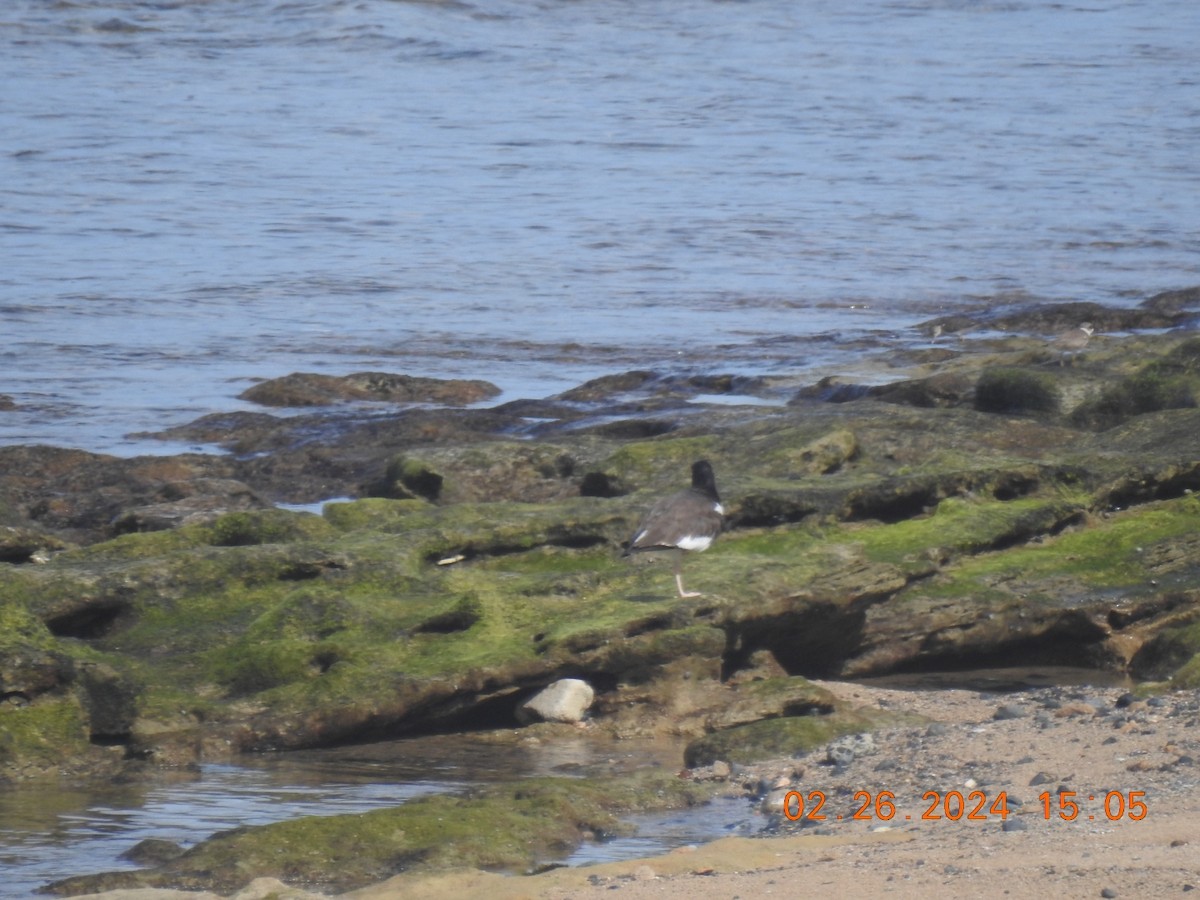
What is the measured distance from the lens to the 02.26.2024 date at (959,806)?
7348mm

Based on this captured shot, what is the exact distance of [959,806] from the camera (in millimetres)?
7719

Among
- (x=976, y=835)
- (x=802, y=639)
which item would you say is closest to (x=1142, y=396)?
(x=802, y=639)

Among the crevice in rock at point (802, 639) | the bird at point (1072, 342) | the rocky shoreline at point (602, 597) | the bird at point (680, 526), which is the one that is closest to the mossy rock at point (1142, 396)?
the rocky shoreline at point (602, 597)

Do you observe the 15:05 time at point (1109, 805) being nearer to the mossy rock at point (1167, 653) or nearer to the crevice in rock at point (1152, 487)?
the mossy rock at point (1167, 653)

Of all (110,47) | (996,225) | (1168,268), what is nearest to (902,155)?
(996,225)

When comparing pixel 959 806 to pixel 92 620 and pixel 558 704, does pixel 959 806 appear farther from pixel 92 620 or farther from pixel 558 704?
pixel 92 620

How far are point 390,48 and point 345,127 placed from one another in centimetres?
1098

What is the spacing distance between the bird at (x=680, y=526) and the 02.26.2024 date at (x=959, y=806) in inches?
81.6

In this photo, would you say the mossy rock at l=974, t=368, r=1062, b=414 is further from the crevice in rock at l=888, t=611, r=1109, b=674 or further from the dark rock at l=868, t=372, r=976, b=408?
the crevice in rock at l=888, t=611, r=1109, b=674

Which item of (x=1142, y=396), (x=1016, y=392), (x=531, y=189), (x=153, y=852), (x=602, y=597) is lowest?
(x=531, y=189)

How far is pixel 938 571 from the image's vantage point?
38.3ft

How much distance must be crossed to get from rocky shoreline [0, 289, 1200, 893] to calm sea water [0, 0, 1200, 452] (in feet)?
23.5

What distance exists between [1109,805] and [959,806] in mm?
636

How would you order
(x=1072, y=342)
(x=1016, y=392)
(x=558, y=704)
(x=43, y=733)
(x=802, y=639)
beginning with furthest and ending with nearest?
(x=1072, y=342) → (x=1016, y=392) → (x=802, y=639) → (x=558, y=704) → (x=43, y=733)
